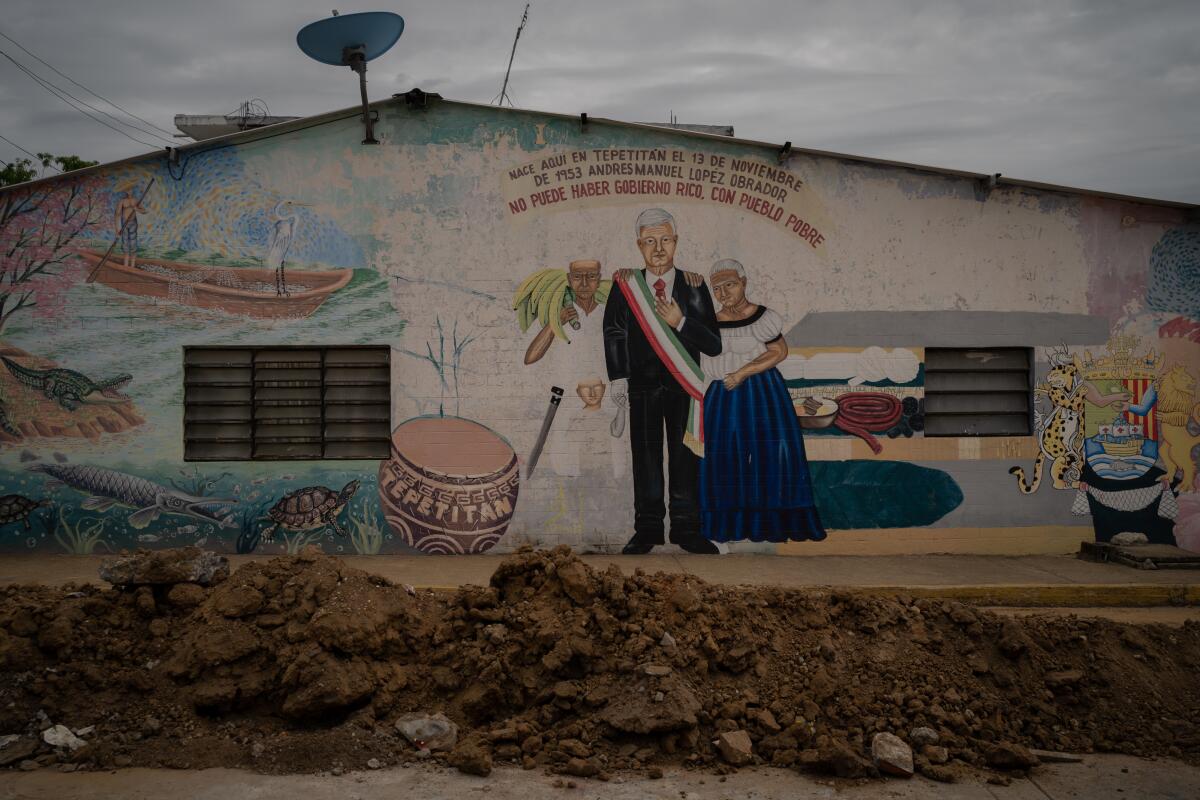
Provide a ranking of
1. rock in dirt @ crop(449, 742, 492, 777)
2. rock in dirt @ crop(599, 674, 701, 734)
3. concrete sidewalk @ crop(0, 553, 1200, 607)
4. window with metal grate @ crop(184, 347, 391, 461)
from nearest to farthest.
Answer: rock in dirt @ crop(449, 742, 492, 777) < rock in dirt @ crop(599, 674, 701, 734) < concrete sidewalk @ crop(0, 553, 1200, 607) < window with metal grate @ crop(184, 347, 391, 461)

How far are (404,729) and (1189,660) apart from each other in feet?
17.8

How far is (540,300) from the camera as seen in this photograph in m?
9.91

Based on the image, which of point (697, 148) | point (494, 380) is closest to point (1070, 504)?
point (697, 148)

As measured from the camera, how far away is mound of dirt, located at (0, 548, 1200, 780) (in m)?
5.72

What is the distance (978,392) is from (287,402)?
7.49 m

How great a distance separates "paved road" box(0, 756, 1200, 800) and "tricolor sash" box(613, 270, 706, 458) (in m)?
4.72

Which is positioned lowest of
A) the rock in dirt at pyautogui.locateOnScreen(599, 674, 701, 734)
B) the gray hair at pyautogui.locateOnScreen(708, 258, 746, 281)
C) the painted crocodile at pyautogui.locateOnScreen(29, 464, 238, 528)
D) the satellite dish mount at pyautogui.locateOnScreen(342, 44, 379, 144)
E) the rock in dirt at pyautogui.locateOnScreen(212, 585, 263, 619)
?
the rock in dirt at pyautogui.locateOnScreen(599, 674, 701, 734)

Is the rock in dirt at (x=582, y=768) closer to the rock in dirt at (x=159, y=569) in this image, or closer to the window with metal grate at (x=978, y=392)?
the rock in dirt at (x=159, y=569)

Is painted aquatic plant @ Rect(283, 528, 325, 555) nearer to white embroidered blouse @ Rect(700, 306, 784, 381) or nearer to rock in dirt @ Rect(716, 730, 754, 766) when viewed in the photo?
white embroidered blouse @ Rect(700, 306, 784, 381)

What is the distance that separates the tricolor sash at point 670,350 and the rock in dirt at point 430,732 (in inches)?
185

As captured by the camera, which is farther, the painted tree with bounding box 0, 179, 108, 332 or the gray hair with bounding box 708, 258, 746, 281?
the gray hair with bounding box 708, 258, 746, 281

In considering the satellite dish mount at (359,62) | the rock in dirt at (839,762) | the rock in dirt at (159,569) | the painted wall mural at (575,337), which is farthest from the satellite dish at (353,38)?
the rock in dirt at (839,762)

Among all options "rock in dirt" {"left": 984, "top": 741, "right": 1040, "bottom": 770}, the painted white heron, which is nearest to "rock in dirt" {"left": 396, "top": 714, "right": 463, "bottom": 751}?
"rock in dirt" {"left": 984, "top": 741, "right": 1040, "bottom": 770}

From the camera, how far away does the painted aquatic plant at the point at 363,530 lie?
9.77 metres
